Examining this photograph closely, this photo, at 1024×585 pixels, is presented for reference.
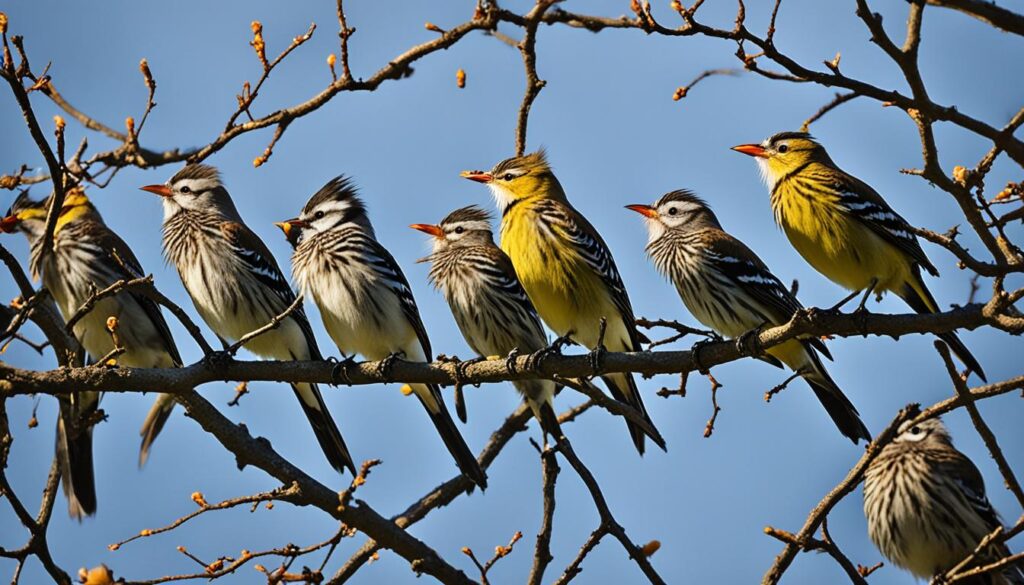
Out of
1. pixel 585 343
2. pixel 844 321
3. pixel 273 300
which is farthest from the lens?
pixel 273 300

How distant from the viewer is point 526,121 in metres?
7.73

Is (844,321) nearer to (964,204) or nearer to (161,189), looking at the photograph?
(964,204)

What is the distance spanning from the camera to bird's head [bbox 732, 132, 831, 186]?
888 centimetres

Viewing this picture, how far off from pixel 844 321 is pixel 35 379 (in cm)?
425

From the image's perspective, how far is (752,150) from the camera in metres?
9.20

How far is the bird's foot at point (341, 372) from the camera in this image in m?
7.31

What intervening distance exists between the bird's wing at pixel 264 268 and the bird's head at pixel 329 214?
0.25m

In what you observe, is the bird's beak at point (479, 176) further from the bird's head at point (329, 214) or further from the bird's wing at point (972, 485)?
the bird's wing at point (972, 485)

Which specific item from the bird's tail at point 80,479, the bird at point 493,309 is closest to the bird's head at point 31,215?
the bird's tail at point 80,479

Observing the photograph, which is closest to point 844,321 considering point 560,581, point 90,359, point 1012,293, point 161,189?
point 1012,293

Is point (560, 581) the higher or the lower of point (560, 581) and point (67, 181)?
the lower

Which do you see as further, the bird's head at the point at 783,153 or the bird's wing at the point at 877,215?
the bird's head at the point at 783,153

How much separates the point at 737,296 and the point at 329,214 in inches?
123

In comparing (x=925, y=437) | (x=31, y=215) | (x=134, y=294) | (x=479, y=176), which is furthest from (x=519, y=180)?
(x=31, y=215)
